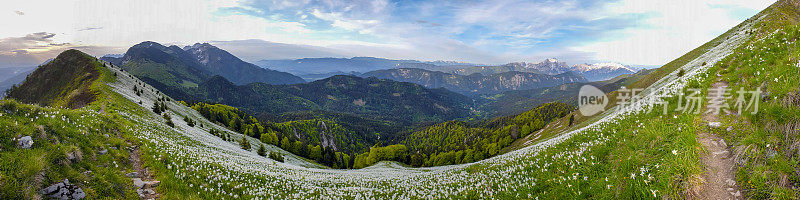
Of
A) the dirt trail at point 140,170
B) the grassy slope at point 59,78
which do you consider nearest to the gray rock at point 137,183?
the dirt trail at point 140,170

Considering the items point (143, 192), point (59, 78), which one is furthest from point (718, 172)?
point (59, 78)

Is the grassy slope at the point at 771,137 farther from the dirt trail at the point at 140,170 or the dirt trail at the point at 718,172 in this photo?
the dirt trail at the point at 140,170

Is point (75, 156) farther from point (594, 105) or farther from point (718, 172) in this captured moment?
point (594, 105)

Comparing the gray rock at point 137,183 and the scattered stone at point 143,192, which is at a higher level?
the gray rock at point 137,183

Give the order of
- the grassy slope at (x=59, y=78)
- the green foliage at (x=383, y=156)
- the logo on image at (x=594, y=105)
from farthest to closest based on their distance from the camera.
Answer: the green foliage at (x=383, y=156) < the grassy slope at (x=59, y=78) < the logo on image at (x=594, y=105)

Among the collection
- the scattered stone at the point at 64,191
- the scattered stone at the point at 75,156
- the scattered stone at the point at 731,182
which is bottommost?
the scattered stone at the point at 64,191

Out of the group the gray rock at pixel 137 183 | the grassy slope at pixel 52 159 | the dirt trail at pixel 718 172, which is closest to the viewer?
the dirt trail at pixel 718 172

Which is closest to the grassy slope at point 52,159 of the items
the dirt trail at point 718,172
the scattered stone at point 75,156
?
the scattered stone at point 75,156

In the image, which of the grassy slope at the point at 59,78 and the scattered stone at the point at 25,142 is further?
the grassy slope at the point at 59,78
